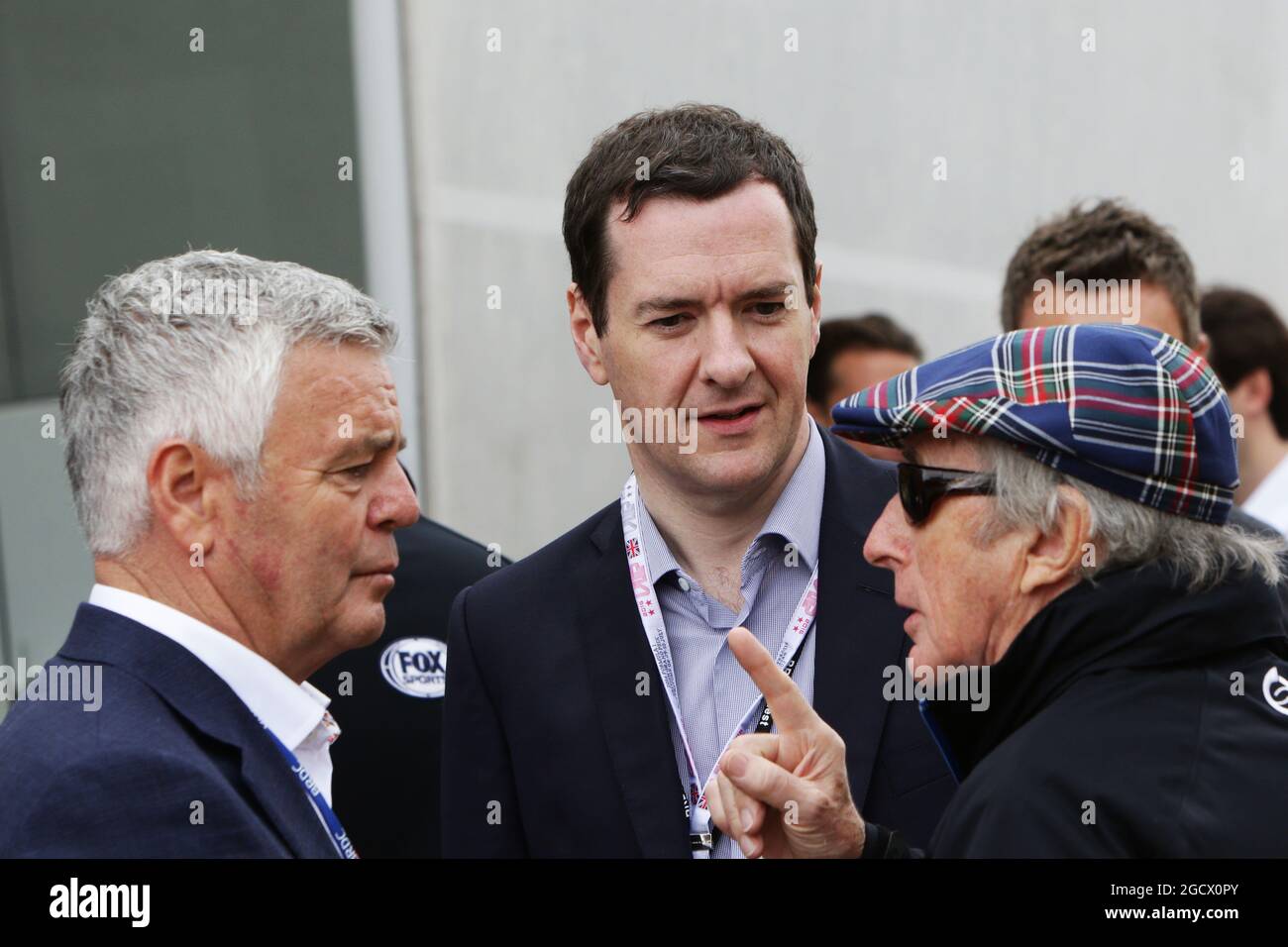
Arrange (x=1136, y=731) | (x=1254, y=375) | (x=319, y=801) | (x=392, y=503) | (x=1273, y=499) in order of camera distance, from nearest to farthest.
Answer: (x=1136, y=731)
(x=319, y=801)
(x=392, y=503)
(x=1273, y=499)
(x=1254, y=375)

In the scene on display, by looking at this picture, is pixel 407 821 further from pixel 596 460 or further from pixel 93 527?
pixel 596 460

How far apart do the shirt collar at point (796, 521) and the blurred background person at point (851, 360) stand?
2.91 meters

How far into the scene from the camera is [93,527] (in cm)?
242

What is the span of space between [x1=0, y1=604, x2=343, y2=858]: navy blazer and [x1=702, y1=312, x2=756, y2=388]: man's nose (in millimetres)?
1014

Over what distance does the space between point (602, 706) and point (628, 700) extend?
50 mm

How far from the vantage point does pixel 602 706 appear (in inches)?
110

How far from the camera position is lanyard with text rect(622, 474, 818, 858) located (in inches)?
105

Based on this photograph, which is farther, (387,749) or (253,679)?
(387,749)

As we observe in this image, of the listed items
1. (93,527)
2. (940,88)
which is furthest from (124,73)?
(940,88)

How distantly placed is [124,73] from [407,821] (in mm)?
3290
